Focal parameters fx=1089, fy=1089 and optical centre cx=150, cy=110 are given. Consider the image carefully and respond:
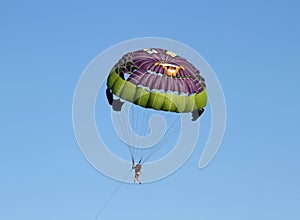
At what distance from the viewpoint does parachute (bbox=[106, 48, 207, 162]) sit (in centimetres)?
6819

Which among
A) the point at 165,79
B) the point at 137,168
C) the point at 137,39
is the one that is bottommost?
the point at 137,168

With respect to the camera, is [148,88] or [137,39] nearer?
[148,88]

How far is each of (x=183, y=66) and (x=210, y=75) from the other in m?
3.22

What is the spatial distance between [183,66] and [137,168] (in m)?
7.36

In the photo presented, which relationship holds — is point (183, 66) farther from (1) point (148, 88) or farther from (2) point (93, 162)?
(2) point (93, 162)

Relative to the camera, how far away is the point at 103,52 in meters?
71.6

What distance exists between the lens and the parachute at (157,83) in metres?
68.2

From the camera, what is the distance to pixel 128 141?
69625 millimetres

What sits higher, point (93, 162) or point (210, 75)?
point (210, 75)

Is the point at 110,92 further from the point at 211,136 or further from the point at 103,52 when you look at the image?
the point at 211,136

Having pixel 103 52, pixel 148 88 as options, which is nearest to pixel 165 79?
pixel 148 88

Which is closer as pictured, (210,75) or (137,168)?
(137,168)

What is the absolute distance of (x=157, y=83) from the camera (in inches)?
2677

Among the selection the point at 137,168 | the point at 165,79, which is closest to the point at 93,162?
the point at 137,168
